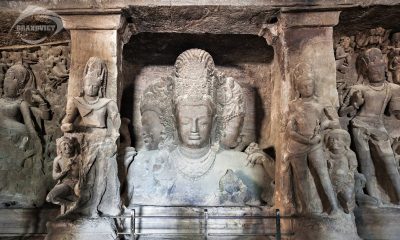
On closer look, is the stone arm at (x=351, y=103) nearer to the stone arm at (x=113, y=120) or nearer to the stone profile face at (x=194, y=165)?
the stone profile face at (x=194, y=165)

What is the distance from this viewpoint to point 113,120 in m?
4.36

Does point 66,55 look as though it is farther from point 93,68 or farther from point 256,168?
point 256,168

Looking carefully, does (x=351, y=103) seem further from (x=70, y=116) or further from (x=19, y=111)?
(x=19, y=111)

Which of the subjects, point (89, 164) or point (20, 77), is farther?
point (20, 77)

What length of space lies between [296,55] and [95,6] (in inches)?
89.3

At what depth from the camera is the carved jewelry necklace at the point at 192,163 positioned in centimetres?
512

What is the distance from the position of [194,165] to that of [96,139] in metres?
1.38

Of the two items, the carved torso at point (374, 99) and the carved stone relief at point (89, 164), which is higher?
the carved torso at point (374, 99)

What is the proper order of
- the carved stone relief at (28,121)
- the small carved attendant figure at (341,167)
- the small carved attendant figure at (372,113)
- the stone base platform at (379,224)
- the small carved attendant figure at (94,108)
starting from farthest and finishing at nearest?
the carved stone relief at (28,121)
the small carved attendant figure at (372,113)
the stone base platform at (379,224)
the small carved attendant figure at (94,108)
the small carved attendant figure at (341,167)

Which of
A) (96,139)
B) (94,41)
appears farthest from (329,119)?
(94,41)

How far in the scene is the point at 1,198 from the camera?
5109 mm

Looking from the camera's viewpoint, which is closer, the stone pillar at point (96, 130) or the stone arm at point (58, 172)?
the stone pillar at point (96, 130)

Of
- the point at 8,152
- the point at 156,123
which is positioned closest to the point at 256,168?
the point at 156,123

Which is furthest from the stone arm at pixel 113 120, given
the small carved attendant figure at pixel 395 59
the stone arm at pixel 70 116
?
the small carved attendant figure at pixel 395 59
